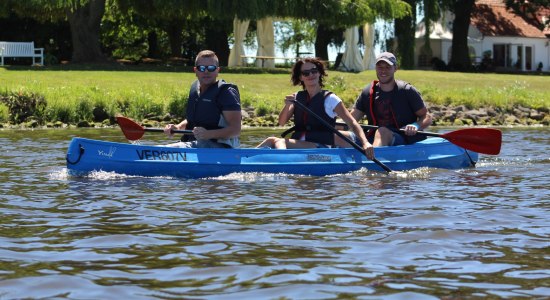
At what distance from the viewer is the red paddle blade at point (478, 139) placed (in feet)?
43.9

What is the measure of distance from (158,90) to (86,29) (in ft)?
38.1

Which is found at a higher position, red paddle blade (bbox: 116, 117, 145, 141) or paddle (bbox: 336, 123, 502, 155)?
red paddle blade (bbox: 116, 117, 145, 141)

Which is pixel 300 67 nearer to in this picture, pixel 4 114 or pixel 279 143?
pixel 279 143

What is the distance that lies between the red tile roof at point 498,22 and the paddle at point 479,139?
4467 centimetres

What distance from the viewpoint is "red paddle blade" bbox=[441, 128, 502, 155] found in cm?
1337

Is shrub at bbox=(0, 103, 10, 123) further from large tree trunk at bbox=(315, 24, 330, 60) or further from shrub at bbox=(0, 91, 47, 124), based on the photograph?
large tree trunk at bbox=(315, 24, 330, 60)

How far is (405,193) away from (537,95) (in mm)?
18630

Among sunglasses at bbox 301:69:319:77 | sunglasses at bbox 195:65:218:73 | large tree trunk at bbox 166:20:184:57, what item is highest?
large tree trunk at bbox 166:20:184:57

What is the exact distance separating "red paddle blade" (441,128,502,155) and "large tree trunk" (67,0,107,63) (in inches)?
941

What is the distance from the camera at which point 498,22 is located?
5875cm

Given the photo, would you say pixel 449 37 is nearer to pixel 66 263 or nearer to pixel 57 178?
pixel 57 178

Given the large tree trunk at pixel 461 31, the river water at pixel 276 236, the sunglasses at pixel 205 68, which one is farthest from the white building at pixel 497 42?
the river water at pixel 276 236

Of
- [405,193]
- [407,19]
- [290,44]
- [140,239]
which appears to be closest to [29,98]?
[405,193]

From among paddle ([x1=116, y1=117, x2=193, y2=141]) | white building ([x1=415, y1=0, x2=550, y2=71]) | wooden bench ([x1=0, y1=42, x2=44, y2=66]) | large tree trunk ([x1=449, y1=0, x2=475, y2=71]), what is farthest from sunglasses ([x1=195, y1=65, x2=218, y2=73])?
white building ([x1=415, y1=0, x2=550, y2=71])
